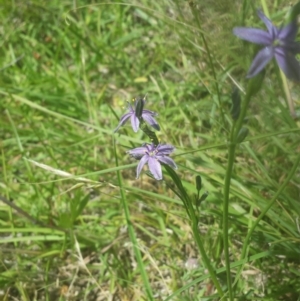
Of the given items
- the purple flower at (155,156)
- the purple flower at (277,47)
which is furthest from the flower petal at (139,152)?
the purple flower at (277,47)

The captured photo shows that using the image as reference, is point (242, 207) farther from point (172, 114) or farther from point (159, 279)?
point (172, 114)

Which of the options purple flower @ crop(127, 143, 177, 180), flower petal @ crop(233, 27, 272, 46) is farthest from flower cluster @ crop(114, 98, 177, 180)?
flower petal @ crop(233, 27, 272, 46)

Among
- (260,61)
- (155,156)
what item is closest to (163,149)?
(155,156)

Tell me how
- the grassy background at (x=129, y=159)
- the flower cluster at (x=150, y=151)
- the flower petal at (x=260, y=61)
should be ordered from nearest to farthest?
the flower petal at (x=260, y=61), the flower cluster at (x=150, y=151), the grassy background at (x=129, y=159)

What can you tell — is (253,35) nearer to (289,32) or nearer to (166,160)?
(289,32)

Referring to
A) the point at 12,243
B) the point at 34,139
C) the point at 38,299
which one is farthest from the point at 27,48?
the point at 38,299

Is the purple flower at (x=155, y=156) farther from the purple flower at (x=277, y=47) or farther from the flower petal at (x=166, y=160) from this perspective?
the purple flower at (x=277, y=47)
